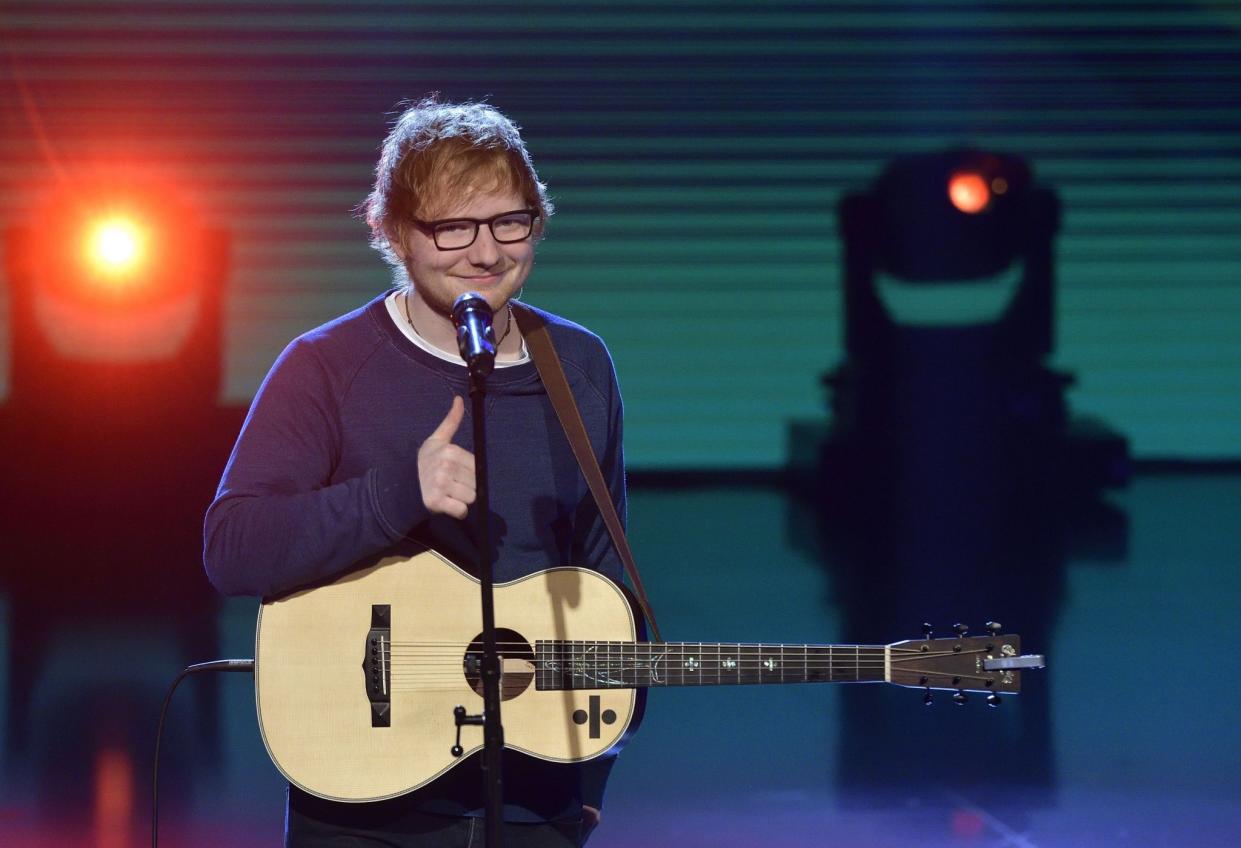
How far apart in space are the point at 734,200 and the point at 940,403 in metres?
1.15

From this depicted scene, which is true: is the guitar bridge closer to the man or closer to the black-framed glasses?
the man

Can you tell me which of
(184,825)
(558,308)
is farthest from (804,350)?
(184,825)

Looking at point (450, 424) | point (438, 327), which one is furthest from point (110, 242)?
point (450, 424)

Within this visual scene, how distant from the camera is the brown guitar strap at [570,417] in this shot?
2596mm

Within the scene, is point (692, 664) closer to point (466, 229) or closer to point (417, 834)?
point (417, 834)

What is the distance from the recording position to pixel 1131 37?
532 centimetres

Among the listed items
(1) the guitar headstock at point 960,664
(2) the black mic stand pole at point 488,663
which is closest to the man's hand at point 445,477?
(2) the black mic stand pole at point 488,663

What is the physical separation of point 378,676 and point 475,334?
0.71 metres

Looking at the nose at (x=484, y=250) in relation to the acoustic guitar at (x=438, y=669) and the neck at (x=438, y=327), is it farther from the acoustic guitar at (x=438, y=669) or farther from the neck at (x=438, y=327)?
the acoustic guitar at (x=438, y=669)

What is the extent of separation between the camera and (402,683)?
2400 mm

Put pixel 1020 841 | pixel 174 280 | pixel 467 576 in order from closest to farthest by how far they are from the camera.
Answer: pixel 467 576 < pixel 1020 841 < pixel 174 280

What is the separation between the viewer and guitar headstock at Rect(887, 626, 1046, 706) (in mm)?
2607

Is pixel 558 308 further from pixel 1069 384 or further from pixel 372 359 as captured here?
pixel 372 359

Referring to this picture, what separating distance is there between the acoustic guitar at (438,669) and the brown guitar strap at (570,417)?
0.41 feet
